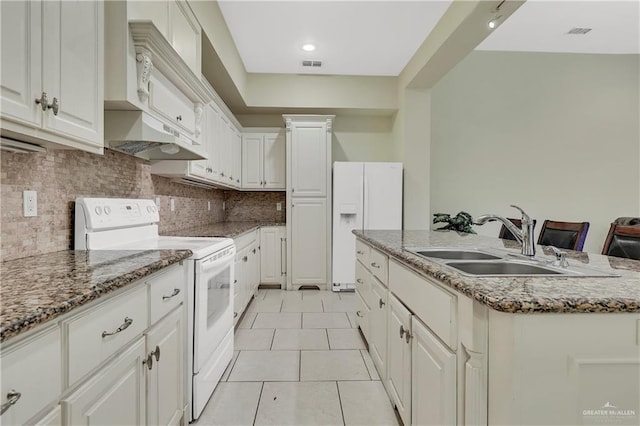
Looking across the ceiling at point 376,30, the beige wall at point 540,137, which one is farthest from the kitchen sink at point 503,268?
the beige wall at point 540,137

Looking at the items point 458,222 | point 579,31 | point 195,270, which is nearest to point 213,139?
point 195,270

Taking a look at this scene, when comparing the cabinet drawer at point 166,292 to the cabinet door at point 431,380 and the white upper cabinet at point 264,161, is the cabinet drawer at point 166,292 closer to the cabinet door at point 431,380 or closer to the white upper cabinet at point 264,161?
the cabinet door at point 431,380

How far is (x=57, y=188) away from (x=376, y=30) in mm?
3189

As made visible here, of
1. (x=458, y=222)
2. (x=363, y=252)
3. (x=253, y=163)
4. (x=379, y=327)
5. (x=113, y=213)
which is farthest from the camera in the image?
(x=253, y=163)

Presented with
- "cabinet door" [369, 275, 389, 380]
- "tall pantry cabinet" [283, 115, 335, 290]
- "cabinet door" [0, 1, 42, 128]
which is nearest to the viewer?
"cabinet door" [0, 1, 42, 128]

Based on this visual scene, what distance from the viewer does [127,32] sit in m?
1.49

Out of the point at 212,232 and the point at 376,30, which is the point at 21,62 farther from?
the point at 376,30

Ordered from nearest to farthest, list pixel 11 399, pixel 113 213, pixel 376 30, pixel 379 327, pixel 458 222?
pixel 11 399
pixel 113 213
pixel 379 327
pixel 376 30
pixel 458 222

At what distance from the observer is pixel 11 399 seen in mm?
625

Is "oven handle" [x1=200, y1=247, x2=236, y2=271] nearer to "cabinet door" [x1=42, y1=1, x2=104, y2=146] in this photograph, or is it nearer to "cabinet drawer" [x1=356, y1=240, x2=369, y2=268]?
"cabinet door" [x1=42, y1=1, x2=104, y2=146]

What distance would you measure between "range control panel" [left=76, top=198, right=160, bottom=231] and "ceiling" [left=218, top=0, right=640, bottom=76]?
2098 millimetres

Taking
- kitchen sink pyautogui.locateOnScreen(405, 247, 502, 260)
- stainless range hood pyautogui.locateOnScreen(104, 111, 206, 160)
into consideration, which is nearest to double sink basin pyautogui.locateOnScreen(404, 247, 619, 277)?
kitchen sink pyautogui.locateOnScreen(405, 247, 502, 260)

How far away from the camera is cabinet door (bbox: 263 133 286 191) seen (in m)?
4.54

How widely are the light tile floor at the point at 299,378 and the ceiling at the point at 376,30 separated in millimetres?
3026
